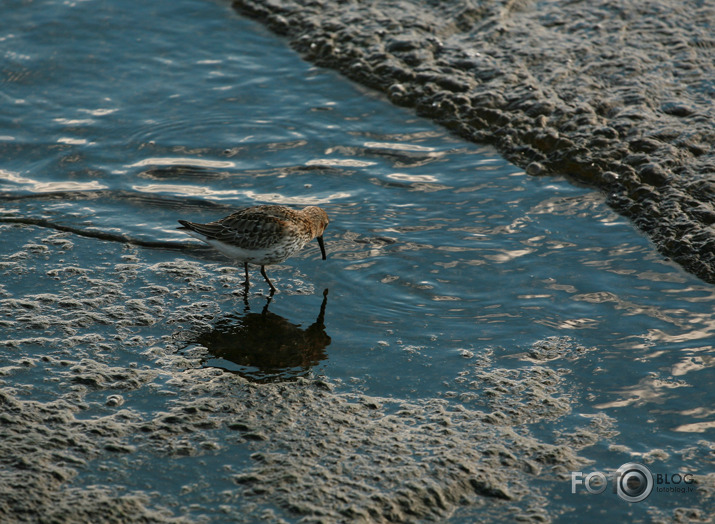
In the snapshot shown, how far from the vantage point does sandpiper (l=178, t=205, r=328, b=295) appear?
5816 millimetres

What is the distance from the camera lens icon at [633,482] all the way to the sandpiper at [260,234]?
2896 millimetres

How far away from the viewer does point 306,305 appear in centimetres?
585

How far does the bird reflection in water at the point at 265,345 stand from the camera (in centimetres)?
510

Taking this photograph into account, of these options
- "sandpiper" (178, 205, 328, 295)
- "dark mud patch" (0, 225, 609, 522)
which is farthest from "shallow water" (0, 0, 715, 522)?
"sandpiper" (178, 205, 328, 295)

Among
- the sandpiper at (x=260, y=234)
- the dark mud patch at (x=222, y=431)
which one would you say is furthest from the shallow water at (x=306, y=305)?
the sandpiper at (x=260, y=234)

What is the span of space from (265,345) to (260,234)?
2.98ft

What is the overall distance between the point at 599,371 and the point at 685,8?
6809 millimetres

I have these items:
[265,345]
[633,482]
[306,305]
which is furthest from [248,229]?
[633,482]

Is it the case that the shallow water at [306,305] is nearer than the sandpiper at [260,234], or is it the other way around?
the shallow water at [306,305]

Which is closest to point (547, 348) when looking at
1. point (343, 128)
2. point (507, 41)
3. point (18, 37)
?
point (343, 128)

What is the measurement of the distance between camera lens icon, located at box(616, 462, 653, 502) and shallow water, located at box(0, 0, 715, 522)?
51mm

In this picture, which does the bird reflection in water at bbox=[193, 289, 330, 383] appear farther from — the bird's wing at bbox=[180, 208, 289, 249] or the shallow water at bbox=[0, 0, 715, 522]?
the bird's wing at bbox=[180, 208, 289, 249]

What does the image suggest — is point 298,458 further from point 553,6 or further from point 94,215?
point 553,6

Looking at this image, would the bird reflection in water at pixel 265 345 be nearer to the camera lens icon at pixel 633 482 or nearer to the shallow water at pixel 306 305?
the shallow water at pixel 306 305
